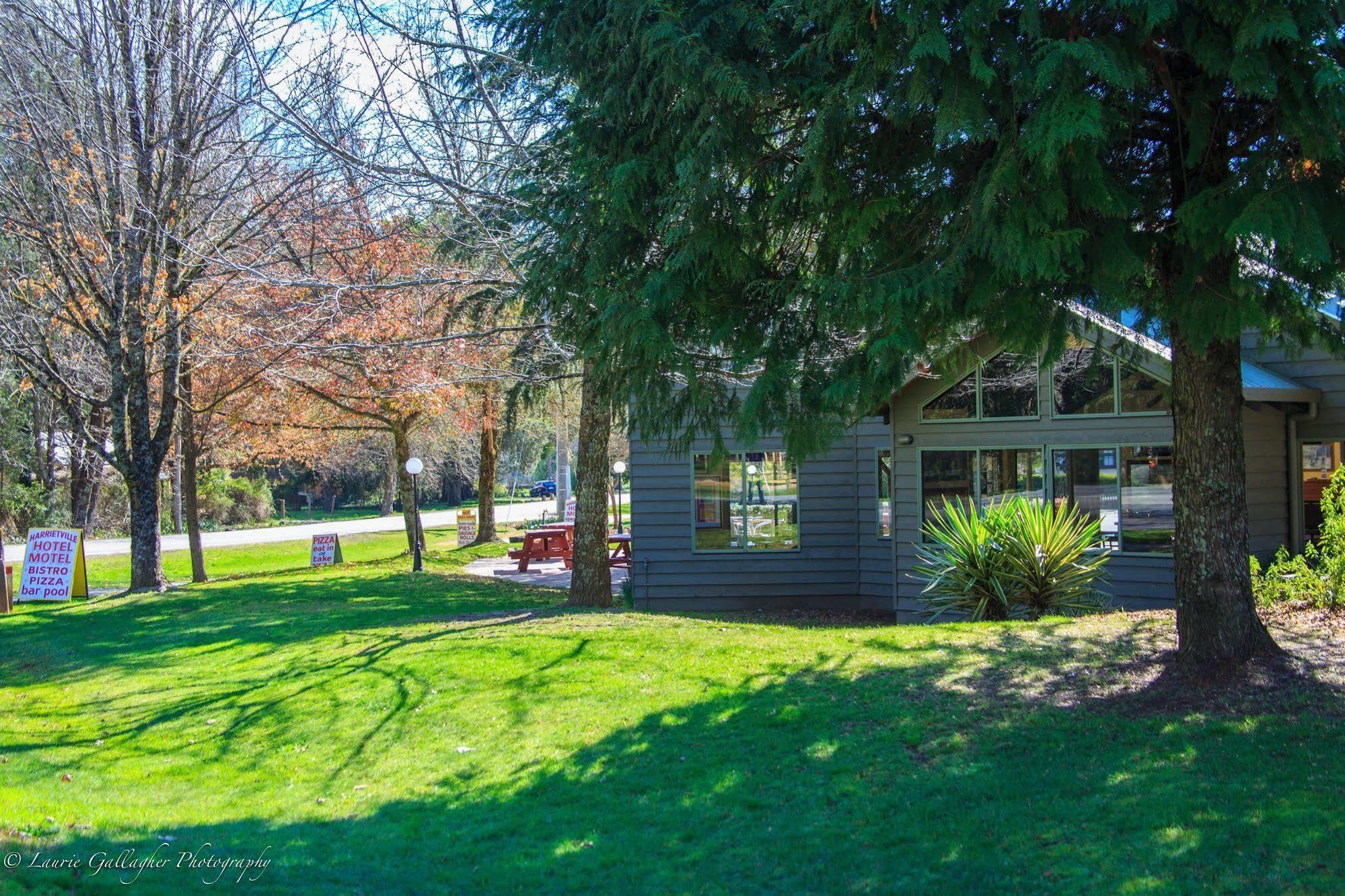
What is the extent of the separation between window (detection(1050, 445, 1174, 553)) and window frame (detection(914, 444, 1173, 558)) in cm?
2

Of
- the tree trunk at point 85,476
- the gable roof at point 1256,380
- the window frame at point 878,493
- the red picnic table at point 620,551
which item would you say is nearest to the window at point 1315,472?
the gable roof at point 1256,380

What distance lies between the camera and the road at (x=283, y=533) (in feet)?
85.4

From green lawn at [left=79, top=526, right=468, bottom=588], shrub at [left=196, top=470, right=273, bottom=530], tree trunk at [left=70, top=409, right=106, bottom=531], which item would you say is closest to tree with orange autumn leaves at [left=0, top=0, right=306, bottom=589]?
tree trunk at [left=70, top=409, right=106, bottom=531]

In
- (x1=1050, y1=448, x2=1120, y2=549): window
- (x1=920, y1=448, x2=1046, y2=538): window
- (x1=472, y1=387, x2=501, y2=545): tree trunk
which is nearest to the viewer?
(x1=1050, y1=448, x2=1120, y2=549): window

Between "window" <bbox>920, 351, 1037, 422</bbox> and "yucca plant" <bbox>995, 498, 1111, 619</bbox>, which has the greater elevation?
"window" <bbox>920, 351, 1037, 422</bbox>

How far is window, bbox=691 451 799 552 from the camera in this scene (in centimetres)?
1512

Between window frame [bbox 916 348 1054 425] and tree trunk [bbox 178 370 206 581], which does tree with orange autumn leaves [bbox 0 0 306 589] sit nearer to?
tree trunk [bbox 178 370 206 581]

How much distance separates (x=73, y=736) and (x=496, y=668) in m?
3.45

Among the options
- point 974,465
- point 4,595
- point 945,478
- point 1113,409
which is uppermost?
point 1113,409

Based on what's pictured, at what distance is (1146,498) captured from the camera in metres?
11.5

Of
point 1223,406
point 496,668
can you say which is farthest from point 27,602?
point 1223,406

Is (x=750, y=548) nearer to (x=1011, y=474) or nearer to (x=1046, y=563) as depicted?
(x=1011, y=474)

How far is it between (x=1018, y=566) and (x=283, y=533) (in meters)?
29.6

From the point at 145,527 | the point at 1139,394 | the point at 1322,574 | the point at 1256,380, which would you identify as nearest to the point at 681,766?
the point at 1322,574
